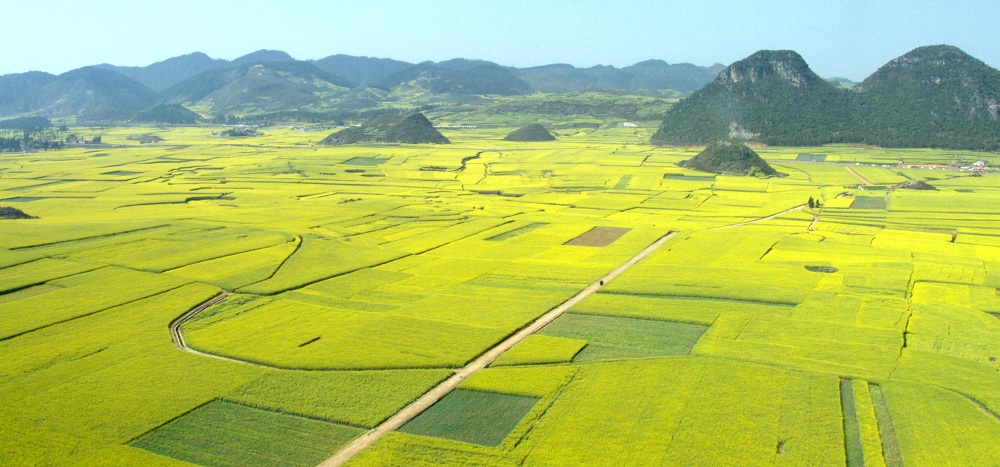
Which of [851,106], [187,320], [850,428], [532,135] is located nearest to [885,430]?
[850,428]

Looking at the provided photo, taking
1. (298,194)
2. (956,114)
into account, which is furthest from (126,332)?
(956,114)

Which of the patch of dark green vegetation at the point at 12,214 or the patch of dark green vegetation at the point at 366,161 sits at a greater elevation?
the patch of dark green vegetation at the point at 366,161

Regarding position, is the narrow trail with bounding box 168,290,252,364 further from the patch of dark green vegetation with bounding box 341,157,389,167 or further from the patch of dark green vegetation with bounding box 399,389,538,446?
the patch of dark green vegetation with bounding box 341,157,389,167

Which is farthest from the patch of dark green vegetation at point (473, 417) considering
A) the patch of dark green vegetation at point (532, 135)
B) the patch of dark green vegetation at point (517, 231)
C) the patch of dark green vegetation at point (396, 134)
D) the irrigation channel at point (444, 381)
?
the patch of dark green vegetation at point (532, 135)

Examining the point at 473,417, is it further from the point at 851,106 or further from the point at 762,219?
the point at 851,106

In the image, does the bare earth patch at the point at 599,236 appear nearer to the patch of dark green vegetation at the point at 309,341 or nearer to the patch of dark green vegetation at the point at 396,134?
the patch of dark green vegetation at the point at 309,341

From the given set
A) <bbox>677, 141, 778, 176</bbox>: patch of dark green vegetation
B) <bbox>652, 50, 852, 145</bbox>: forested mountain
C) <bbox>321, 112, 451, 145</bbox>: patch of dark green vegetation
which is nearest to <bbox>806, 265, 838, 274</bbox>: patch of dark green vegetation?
<bbox>677, 141, 778, 176</bbox>: patch of dark green vegetation
